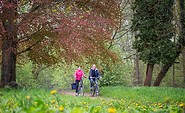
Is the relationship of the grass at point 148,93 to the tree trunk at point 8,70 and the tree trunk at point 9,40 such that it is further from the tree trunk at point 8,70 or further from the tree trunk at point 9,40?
the tree trunk at point 9,40

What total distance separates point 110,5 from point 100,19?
1.76 metres

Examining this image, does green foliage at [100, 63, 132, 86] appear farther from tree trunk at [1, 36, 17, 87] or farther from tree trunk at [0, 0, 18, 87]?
tree trunk at [0, 0, 18, 87]

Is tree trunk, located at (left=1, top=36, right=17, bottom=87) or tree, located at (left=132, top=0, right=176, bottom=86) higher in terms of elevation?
tree, located at (left=132, top=0, right=176, bottom=86)

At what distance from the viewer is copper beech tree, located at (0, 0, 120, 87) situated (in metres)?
11.5

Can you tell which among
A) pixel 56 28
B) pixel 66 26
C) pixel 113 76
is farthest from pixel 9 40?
pixel 113 76

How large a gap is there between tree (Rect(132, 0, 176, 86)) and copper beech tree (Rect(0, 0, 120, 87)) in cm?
849

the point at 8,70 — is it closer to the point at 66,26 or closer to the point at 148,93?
the point at 66,26

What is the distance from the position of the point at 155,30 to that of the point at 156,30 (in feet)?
0.26

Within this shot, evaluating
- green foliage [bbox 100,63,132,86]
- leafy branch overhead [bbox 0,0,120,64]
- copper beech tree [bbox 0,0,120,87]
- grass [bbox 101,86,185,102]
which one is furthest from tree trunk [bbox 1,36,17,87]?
green foliage [bbox 100,63,132,86]

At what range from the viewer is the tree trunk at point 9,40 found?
11.3 metres

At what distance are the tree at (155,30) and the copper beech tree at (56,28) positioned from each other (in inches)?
334

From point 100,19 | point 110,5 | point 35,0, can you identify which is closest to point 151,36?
point 110,5

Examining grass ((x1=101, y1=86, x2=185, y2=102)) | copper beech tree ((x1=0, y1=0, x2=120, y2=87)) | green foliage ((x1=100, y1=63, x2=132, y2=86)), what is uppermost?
copper beech tree ((x1=0, y1=0, x2=120, y2=87))

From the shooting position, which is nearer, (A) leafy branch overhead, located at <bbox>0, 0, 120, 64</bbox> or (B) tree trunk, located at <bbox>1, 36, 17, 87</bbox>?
(A) leafy branch overhead, located at <bbox>0, 0, 120, 64</bbox>
